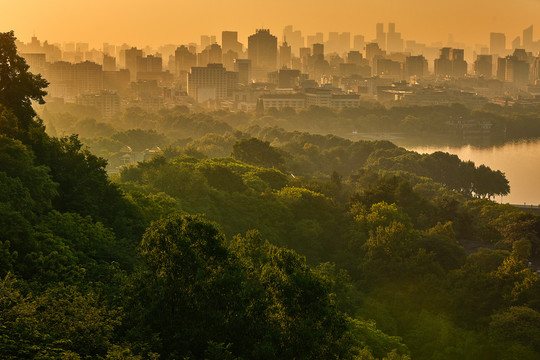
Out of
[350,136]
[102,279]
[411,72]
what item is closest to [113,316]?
[102,279]

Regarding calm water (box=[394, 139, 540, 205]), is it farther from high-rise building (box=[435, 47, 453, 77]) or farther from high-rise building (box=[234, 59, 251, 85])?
high-rise building (box=[435, 47, 453, 77])

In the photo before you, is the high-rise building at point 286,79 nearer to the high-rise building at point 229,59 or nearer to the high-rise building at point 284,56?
the high-rise building at point 229,59

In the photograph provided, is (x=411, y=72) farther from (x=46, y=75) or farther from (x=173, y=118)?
(x=173, y=118)

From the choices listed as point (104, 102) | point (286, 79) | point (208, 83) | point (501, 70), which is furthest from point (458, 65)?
point (104, 102)

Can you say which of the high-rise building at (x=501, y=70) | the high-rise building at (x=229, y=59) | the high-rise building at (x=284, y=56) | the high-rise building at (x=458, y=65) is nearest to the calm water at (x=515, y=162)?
the high-rise building at (x=229, y=59)

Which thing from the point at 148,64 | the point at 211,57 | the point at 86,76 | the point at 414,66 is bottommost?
the point at 86,76

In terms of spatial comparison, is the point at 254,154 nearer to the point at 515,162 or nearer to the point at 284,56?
the point at 515,162

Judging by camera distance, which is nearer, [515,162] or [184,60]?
[515,162]
